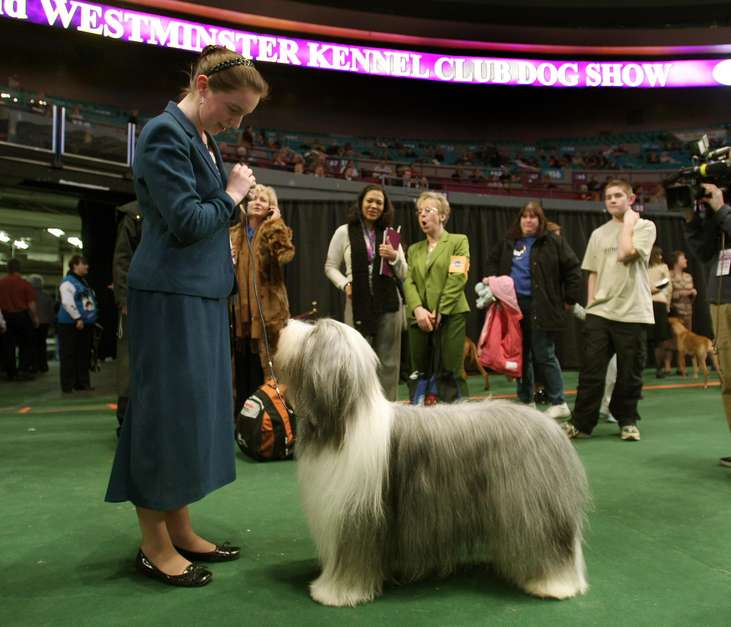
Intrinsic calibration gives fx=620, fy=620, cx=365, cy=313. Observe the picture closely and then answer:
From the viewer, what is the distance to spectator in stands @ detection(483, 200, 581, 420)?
514 centimetres

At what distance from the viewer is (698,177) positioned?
12.0 feet

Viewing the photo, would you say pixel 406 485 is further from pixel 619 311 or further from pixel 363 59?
pixel 363 59

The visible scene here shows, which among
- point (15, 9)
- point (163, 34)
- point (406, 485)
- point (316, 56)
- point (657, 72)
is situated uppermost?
point (657, 72)

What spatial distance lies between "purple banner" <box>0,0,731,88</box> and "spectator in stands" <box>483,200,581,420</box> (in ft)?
35.2

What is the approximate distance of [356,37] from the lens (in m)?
15.6

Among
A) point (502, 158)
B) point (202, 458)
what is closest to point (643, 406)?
point (202, 458)

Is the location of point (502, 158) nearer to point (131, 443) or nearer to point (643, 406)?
point (643, 406)

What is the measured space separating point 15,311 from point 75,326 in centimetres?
233

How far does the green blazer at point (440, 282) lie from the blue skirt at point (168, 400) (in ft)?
8.39

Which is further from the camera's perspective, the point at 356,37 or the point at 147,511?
the point at 356,37

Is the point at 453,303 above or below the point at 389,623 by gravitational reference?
above

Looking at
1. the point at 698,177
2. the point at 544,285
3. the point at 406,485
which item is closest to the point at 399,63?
the point at 544,285

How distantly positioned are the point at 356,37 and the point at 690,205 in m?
13.6

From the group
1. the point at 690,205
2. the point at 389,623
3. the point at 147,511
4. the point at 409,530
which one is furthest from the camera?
the point at 690,205
